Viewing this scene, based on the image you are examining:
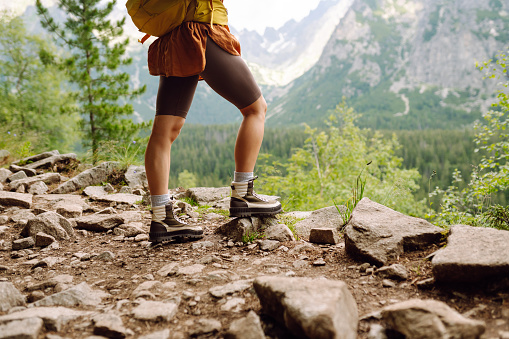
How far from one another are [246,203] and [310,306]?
1585 mm

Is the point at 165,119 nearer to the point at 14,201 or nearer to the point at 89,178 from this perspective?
the point at 14,201

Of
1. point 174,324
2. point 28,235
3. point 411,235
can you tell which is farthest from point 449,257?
point 28,235

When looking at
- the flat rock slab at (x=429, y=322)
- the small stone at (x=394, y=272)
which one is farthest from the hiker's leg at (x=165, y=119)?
the flat rock slab at (x=429, y=322)

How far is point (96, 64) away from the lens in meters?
12.4

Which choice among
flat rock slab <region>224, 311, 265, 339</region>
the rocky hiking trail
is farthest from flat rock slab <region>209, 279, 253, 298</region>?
flat rock slab <region>224, 311, 265, 339</region>

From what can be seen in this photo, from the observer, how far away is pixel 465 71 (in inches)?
7008

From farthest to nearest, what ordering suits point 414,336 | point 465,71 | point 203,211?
point 465,71, point 203,211, point 414,336

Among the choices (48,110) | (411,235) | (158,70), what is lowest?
(411,235)

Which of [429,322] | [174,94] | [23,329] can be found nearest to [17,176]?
[174,94]

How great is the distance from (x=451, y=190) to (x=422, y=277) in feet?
28.6

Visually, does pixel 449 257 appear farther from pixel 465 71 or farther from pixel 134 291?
pixel 465 71

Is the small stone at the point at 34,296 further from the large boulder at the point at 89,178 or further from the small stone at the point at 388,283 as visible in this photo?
the large boulder at the point at 89,178

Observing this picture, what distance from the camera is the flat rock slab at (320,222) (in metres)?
3.16

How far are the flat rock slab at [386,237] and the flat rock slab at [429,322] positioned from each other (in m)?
0.79
